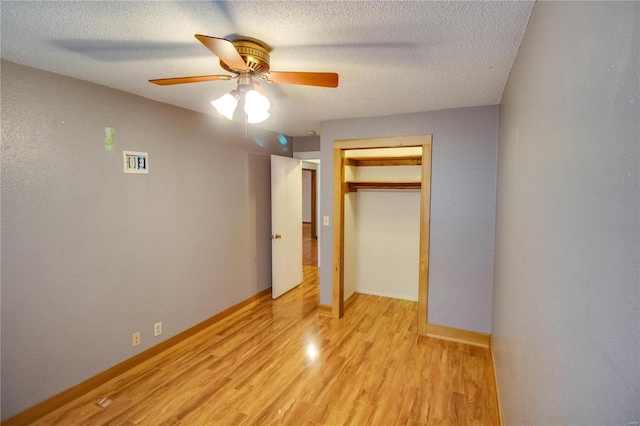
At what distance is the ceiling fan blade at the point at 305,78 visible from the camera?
5.46 ft

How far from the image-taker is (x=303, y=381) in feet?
8.38

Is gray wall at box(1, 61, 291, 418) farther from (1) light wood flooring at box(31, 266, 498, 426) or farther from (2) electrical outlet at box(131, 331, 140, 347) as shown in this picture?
(1) light wood flooring at box(31, 266, 498, 426)

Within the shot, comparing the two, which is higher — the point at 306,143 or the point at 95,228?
the point at 306,143

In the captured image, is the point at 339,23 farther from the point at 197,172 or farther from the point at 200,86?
the point at 197,172

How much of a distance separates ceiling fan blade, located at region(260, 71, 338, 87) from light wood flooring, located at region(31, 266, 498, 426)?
2192mm

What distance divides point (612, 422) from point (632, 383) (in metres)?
0.13

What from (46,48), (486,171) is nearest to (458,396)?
(486,171)

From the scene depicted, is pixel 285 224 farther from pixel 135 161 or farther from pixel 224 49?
pixel 224 49

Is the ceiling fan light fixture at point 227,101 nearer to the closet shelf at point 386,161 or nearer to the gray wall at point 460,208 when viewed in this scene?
the gray wall at point 460,208

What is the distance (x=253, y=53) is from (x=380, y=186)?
280 cm

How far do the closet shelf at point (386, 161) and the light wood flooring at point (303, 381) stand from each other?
2019mm

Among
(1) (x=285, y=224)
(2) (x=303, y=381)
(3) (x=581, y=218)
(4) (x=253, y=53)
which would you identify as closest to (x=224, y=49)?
(4) (x=253, y=53)

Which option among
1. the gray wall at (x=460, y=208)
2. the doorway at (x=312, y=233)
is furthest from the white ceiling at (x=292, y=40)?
the doorway at (x=312, y=233)

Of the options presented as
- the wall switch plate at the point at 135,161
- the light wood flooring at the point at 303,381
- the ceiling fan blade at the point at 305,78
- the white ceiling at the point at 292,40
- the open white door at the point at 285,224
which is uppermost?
the white ceiling at the point at 292,40
